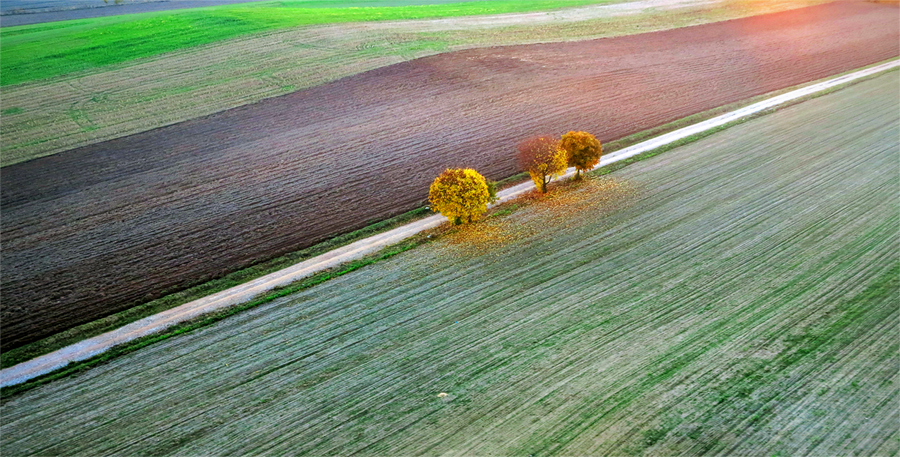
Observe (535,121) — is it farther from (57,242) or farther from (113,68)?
(113,68)

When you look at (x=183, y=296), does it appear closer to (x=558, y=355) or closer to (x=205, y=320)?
(x=205, y=320)

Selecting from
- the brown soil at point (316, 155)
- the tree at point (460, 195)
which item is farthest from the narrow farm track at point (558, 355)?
the brown soil at point (316, 155)

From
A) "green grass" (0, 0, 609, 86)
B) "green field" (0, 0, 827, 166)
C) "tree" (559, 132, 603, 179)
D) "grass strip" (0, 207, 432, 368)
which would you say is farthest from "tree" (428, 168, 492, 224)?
"green grass" (0, 0, 609, 86)

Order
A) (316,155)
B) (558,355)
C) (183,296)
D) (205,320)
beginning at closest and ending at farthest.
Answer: (558,355) < (205,320) < (183,296) < (316,155)

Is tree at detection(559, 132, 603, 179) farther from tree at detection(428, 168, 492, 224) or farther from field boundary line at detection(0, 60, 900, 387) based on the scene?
tree at detection(428, 168, 492, 224)

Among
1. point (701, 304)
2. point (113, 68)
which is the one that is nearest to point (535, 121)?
point (701, 304)

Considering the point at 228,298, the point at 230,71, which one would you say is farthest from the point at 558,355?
the point at 230,71
